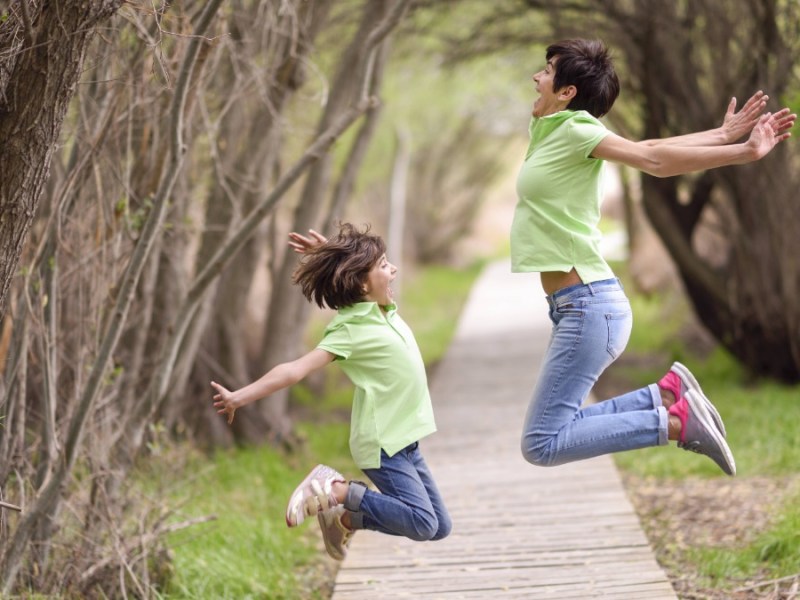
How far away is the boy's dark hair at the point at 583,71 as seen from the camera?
12.5 feet

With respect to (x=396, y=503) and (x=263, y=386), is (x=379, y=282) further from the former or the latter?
(x=396, y=503)

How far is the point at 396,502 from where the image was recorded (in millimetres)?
3826

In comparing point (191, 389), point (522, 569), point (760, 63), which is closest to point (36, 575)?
point (522, 569)

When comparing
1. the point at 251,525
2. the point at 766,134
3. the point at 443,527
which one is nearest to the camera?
the point at 766,134

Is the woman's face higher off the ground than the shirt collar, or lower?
higher

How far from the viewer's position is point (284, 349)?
9.41 m

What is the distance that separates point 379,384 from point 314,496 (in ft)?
1.55

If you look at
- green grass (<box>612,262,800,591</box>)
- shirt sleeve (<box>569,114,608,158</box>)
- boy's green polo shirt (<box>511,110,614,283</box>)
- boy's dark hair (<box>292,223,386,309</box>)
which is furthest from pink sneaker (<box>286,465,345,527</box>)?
green grass (<box>612,262,800,591</box>)

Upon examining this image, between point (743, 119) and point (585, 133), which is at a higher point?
point (743, 119)

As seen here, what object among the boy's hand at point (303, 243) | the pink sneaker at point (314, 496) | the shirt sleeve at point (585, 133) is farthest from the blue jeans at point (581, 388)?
the boy's hand at point (303, 243)

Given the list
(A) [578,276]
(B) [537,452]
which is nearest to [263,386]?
(B) [537,452]

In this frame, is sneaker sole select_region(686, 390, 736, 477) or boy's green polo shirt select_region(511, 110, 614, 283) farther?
sneaker sole select_region(686, 390, 736, 477)

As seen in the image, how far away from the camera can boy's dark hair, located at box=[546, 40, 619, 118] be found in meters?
3.81

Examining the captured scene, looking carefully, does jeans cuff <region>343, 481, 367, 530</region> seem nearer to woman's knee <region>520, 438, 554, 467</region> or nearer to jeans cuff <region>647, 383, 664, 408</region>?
woman's knee <region>520, 438, 554, 467</region>
